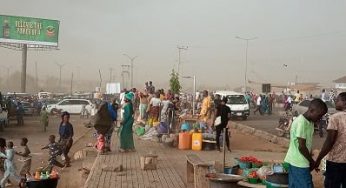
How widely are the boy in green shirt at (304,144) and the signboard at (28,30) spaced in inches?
2598

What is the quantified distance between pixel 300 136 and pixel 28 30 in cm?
6674

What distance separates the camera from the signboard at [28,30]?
68.1 metres

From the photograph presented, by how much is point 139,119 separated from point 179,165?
11048 mm

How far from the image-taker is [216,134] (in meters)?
16.1

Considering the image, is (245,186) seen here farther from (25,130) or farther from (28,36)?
(28,36)

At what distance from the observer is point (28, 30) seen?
227 feet

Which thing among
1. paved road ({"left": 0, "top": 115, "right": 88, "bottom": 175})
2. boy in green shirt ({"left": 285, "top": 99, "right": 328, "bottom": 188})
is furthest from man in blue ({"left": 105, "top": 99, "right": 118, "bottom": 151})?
boy in green shirt ({"left": 285, "top": 99, "right": 328, "bottom": 188})

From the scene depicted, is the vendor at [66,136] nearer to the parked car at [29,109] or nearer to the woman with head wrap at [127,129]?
the woman with head wrap at [127,129]

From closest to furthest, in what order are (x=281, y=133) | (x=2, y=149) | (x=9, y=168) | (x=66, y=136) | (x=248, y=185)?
(x=248, y=185) < (x=9, y=168) < (x=2, y=149) < (x=66, y=136) < (x=281, y=133)

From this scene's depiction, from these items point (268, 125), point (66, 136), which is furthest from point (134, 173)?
point (268, 125)

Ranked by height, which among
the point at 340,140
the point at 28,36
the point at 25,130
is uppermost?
the point at 28,36

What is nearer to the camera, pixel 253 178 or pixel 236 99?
pixel 253 178

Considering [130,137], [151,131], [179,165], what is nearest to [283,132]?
[151,131]

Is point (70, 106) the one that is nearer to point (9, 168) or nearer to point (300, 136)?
point (9, 168)
